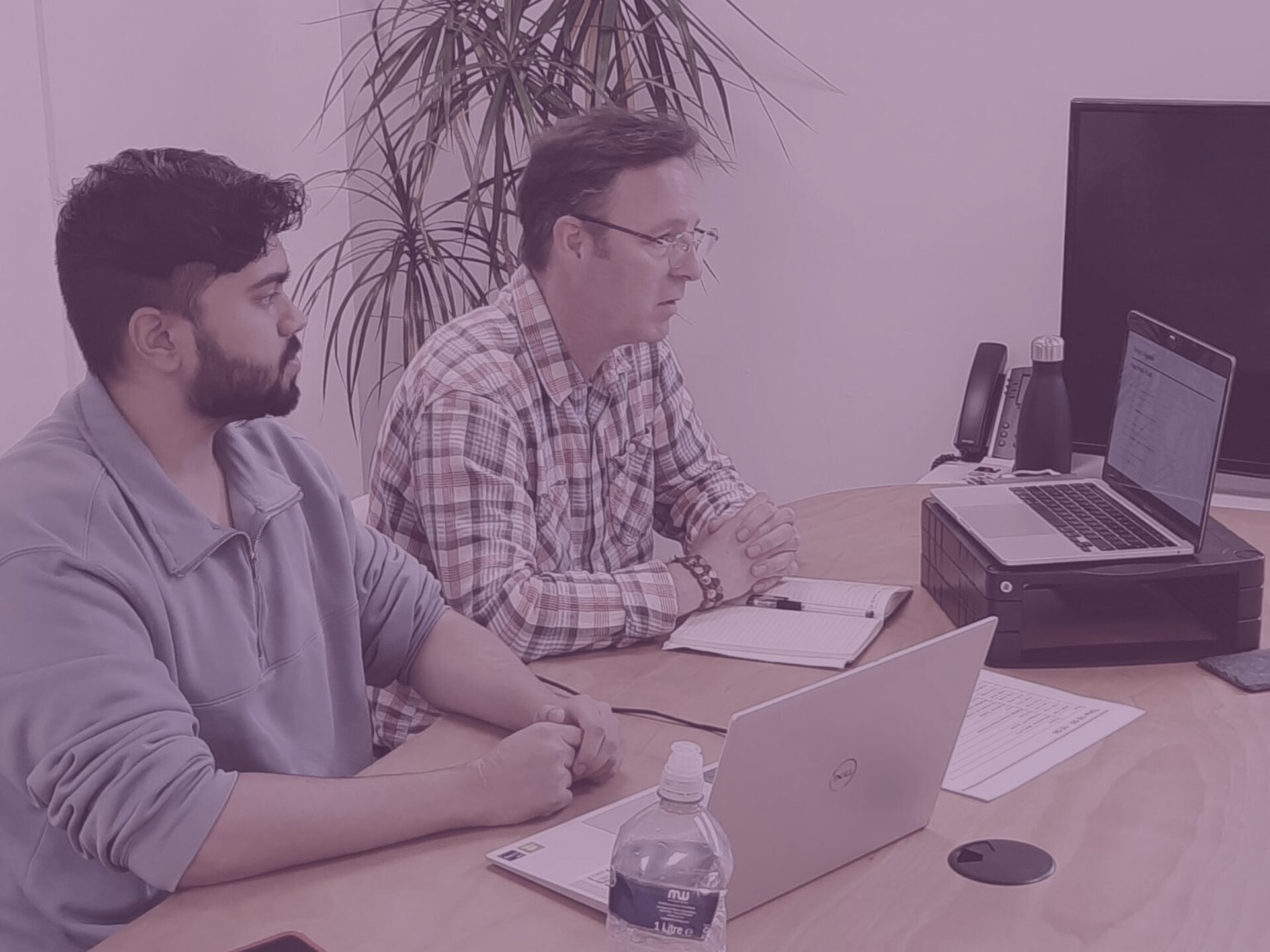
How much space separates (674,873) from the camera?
39.8 inches

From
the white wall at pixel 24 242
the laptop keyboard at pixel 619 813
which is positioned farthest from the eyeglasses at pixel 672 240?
the white wall at pixel 24 242

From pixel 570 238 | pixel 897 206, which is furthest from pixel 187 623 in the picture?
pixel 897 206

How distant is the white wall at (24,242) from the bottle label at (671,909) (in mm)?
1958

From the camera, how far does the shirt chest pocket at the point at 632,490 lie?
7.03ft

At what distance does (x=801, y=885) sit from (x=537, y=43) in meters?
2.12

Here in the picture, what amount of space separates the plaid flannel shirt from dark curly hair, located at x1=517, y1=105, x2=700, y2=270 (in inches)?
3.3

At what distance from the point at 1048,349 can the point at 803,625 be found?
83 cm

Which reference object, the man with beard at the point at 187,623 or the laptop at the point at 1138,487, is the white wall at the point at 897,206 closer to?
the laptop at the point at 1138,487

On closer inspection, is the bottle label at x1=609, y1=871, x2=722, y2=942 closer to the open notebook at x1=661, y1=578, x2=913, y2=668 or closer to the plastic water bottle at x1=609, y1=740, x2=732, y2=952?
the plastic water bottle at x1=609, y1=740, x2=732, y2=952

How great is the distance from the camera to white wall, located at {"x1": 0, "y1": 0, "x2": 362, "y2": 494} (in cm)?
261

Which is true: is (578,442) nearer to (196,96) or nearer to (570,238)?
(570,238)

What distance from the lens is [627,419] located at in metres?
2.16

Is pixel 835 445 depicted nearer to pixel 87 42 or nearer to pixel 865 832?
pixel 87 42

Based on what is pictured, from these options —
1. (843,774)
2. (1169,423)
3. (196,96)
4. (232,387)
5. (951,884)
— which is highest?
(196,96)
